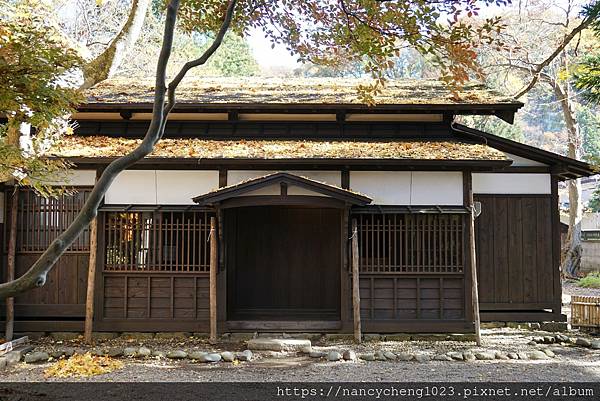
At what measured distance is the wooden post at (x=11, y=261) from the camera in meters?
9.77

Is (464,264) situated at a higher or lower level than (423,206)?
lower

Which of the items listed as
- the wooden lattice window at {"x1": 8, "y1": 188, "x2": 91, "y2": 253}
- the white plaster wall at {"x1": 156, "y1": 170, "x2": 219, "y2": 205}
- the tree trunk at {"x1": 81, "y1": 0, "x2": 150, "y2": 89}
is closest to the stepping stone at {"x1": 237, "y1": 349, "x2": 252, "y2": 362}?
the white plaster wall at {"x1": 156, "y1": 170, "x2": 219, "y2": 205}

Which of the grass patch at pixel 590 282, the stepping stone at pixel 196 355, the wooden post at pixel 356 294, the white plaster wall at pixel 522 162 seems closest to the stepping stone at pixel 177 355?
the stepping stone at pixel 196 355

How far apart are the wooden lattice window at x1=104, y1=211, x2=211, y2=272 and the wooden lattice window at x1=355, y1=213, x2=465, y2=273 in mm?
2936

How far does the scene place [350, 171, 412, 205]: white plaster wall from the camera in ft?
34.0

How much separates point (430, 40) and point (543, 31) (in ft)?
61.8

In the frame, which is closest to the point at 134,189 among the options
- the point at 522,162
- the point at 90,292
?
the point at 90,292

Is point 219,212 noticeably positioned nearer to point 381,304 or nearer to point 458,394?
point 381,304

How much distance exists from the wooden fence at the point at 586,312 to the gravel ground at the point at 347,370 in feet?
5.42

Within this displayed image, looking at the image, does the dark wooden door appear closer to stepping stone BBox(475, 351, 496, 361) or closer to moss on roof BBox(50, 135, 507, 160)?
moss on roof BBox(50, 135, 507, 160)

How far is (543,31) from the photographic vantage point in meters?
22.8

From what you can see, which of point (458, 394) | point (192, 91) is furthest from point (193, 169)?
point (458, 394)

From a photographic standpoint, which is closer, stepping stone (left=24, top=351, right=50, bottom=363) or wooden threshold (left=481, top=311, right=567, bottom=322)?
stepping stone (left=24, top=351, right=50, bottom=363)

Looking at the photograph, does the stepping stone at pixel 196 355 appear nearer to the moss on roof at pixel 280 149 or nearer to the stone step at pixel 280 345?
the stone step at pixel 280 345
